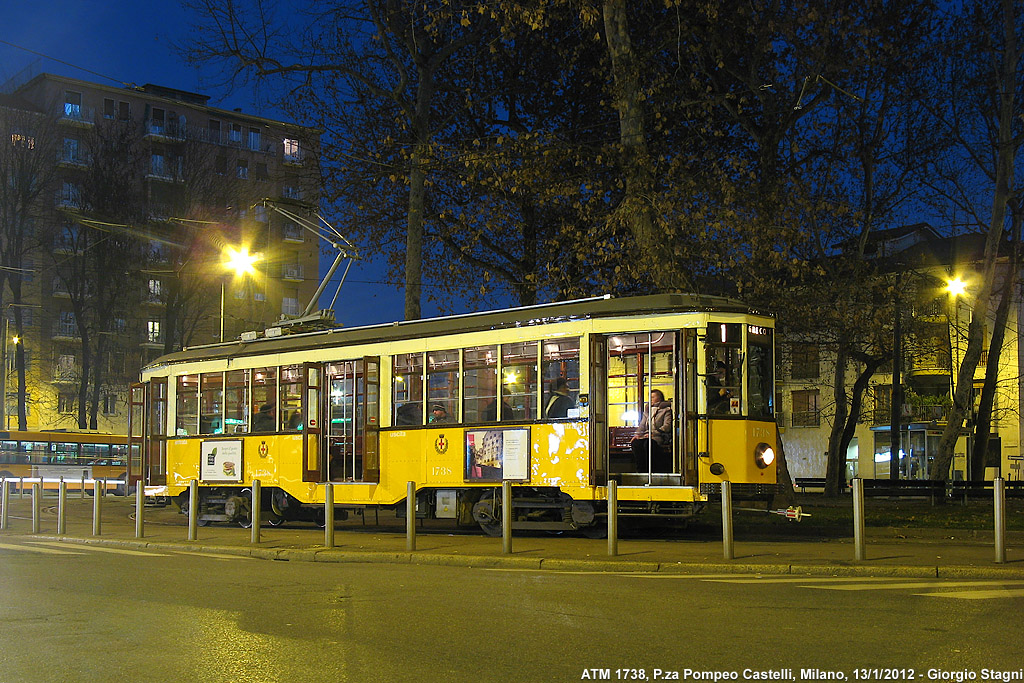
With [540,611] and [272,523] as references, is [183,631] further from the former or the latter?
[272,523]

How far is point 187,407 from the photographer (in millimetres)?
22422

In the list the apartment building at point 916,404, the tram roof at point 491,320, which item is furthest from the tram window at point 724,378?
the apartment building at point 916,404

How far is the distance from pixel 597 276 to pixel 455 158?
4047 mm

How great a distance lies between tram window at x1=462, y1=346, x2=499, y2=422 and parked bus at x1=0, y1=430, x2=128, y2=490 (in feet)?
103

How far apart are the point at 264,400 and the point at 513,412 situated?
6.29 m

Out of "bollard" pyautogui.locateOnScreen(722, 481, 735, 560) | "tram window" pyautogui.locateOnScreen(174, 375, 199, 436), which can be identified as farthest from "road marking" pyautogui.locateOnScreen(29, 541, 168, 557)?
"bollard" pyautogui.locateOnScreen(722, 481, 735, 560)

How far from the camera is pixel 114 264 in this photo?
47531mm

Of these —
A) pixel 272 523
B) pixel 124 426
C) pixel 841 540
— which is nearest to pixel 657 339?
pixel 841 540

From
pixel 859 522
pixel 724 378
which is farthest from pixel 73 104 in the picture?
pixel 859 522

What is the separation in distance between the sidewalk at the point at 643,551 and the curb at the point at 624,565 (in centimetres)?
1

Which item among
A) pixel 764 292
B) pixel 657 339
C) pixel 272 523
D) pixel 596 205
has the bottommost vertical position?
pixel 272 523

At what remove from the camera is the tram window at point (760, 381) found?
15.3 m

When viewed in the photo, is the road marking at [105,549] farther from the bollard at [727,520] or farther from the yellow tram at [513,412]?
the bollard at [727,520]

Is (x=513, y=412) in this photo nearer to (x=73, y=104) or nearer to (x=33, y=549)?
(x=33, y=549)
